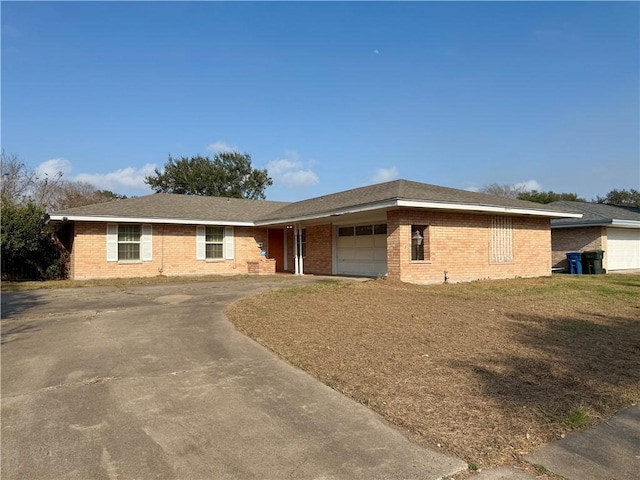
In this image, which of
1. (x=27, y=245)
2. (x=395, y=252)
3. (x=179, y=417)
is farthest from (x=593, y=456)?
(x=27, y=245)

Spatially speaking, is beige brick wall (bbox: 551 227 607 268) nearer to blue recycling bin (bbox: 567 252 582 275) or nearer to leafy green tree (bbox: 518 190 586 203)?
blue recycling bin (bbox: 567 252 582 275)

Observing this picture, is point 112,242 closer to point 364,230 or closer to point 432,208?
point 364,230

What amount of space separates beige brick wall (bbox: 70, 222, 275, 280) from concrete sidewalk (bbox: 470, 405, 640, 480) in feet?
58.6

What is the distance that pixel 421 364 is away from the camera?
540cm

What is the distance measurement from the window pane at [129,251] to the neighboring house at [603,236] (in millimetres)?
21051

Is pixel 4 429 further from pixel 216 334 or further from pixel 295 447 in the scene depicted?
pixel 216 334

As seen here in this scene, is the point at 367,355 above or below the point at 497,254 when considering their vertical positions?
below

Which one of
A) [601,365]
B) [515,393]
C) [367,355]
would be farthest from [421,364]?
[601,365]

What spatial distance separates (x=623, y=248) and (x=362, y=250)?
52.3 ft

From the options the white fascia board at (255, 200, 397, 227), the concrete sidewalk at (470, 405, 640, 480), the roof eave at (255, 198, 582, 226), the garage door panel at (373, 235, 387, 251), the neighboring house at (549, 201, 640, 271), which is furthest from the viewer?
the neighboring house at (549, 201, 640, 271)

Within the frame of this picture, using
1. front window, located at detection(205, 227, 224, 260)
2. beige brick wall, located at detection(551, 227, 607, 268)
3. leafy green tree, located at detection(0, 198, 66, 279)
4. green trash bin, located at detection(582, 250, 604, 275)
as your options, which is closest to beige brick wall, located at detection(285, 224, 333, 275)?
front window, located at detection(205, 227, 224, 260)

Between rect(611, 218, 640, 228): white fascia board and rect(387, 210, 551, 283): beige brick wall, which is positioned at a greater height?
rect(611, 218, 640, 228): white fascia board

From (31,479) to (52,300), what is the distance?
9930 mm

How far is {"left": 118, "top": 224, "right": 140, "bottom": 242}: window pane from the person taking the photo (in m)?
18.3
